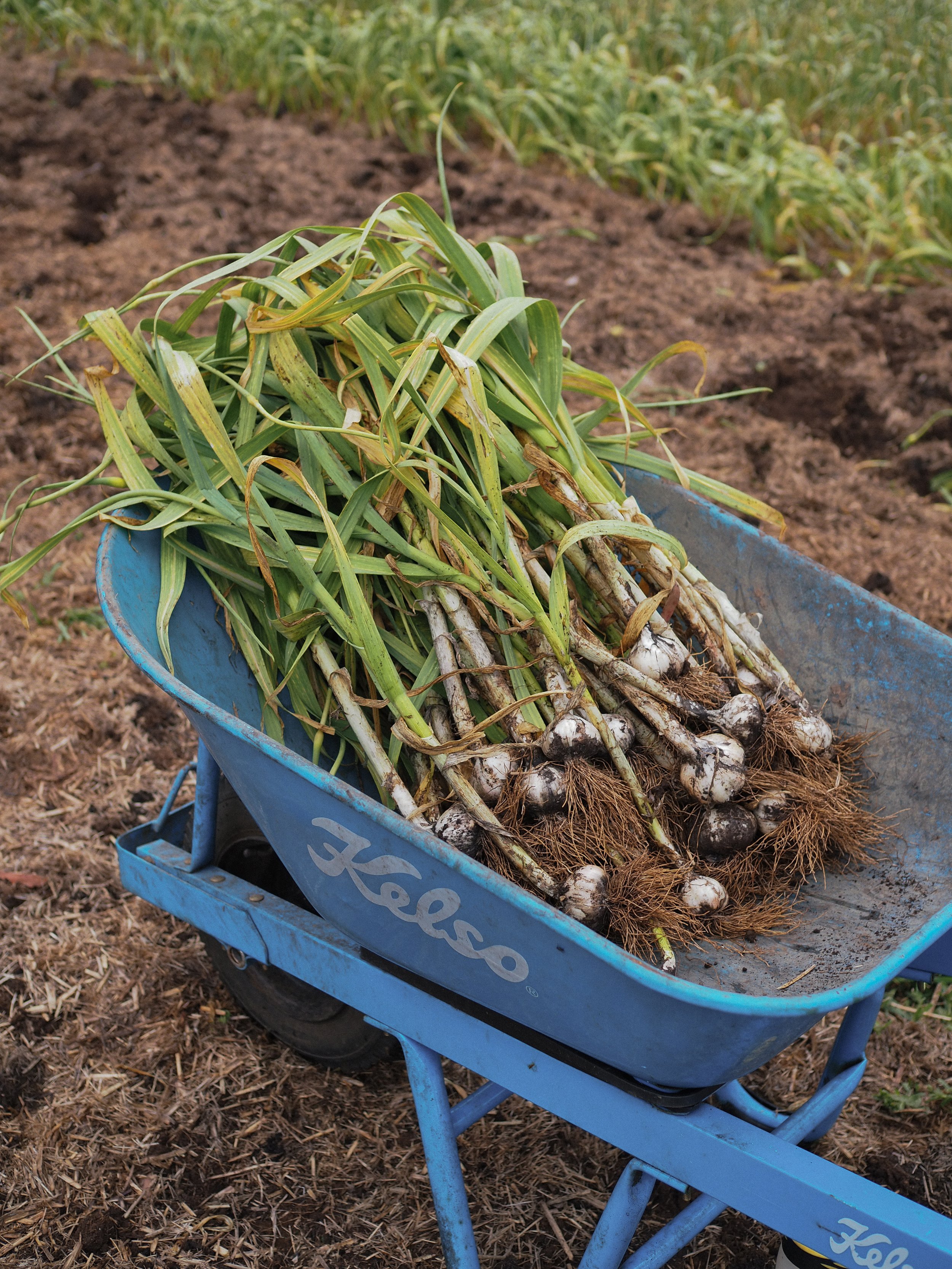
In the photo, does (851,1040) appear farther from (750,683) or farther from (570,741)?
(570,741)

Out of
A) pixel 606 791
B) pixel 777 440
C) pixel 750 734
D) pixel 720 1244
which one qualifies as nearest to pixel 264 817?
pixel 606 791

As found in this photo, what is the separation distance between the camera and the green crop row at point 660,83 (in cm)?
502

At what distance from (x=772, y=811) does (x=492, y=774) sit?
15.3 inches

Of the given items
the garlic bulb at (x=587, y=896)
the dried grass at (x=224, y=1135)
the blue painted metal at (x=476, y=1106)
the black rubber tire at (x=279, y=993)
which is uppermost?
the garlic bulb at (x=587, y=896)

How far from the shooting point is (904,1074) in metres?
1.98

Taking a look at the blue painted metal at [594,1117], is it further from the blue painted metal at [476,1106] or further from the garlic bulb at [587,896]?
the garlic bulb at [587,896]

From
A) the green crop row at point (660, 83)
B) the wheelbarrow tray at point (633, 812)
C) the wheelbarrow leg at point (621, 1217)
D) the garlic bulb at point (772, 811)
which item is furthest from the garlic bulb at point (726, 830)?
the green crop row at point (660, 83)

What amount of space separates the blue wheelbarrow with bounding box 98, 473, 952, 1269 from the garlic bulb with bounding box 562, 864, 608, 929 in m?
0.12

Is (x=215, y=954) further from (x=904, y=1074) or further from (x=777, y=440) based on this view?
(x=777, y=440)

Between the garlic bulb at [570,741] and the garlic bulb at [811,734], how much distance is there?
1.02 ft

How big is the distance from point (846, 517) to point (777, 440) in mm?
455

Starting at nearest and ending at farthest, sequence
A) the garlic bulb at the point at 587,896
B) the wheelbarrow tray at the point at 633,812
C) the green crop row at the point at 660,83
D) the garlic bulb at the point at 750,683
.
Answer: the wheelbarrow tray at the point at 633,812 → the garlic bulb at the point at 587,896 → the garlic bulb at the point at 750,683 → the green crop row at the point at 660,83

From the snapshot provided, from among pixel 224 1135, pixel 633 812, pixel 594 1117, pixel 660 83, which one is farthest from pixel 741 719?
pixel 660 83

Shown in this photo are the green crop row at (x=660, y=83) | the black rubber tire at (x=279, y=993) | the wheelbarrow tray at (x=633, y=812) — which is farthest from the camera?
the green crop row at (x=660, y=83)
